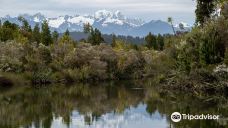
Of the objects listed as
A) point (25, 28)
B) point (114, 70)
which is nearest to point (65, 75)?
point (114, 70)

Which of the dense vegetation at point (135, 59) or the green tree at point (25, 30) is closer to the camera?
the dense vegetation at point (135, 59)

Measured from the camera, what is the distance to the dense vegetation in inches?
1847

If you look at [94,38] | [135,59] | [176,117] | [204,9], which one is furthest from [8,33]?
[176,117]

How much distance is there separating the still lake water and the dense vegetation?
10.1ft

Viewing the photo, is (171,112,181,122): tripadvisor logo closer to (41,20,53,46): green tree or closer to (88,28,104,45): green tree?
(41,20,53,46): green tree

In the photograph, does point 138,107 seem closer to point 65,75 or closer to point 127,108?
point 127,108

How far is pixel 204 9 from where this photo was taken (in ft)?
190

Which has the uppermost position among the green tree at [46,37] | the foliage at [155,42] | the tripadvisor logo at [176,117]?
the tripadvisor logo at [176,117]

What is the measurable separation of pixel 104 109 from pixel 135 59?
158ft

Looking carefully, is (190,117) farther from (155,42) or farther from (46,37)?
(155,42)

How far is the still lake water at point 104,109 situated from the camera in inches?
1147

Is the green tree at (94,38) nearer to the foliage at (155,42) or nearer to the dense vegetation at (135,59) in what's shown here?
the dense vegetation at (135,59)

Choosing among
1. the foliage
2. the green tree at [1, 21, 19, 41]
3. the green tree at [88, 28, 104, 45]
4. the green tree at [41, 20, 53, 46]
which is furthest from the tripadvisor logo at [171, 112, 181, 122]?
the foliage

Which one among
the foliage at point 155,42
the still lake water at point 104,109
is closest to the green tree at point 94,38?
the foliage at point 155,42
